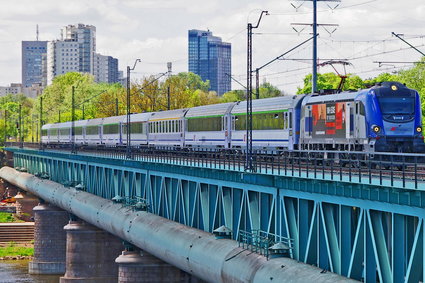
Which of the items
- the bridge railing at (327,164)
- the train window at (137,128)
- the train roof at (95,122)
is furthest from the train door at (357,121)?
the train roof at (95,122)

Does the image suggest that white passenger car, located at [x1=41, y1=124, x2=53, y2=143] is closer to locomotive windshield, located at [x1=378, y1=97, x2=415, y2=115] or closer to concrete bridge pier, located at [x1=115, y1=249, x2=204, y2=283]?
concrete bridge pier, located at [x1=115, y1=249, x2=204, y2=283]

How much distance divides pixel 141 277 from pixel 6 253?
53.5 metres

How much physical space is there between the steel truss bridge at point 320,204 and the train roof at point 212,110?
934 centimetres

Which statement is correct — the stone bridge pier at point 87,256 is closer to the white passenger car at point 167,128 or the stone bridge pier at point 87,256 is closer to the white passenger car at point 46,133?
the white passenger car at point 167,128

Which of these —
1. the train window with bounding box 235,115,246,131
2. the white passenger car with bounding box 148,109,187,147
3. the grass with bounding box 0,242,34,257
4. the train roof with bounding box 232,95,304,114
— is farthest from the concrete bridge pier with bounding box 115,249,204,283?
the grass with bounding box 0,242,34,257

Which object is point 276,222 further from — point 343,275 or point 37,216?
point 37,216

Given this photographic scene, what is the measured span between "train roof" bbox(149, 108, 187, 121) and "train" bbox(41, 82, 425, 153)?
15 cm

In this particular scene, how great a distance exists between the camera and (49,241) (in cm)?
10119

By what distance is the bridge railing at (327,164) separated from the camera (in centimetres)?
3031

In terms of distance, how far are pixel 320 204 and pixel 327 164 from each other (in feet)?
38.6

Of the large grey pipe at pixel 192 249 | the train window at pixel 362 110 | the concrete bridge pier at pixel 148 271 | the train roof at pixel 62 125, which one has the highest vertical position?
the train roof at pixel 62 125

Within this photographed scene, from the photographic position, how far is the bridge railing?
99.5 feet

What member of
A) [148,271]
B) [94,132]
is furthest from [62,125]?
[148,271]

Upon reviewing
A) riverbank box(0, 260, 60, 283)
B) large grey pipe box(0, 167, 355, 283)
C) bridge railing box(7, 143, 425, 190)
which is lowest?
riverbank box(0, 260, 60, 283)
